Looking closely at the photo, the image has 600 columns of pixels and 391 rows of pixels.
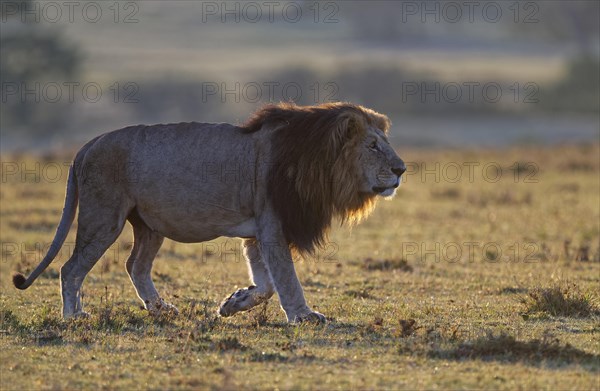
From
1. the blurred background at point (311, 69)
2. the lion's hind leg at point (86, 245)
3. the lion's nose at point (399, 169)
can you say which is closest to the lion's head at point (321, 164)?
the lion's nose at point (399, 169)

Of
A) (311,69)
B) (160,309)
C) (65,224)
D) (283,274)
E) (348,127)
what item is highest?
(348,127)

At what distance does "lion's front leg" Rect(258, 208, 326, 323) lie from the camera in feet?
32.0

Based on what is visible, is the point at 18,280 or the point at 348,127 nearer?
the point at 348,127

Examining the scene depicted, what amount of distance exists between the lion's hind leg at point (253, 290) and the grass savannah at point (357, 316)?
15 centimetres

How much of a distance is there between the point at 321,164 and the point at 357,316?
143 cm

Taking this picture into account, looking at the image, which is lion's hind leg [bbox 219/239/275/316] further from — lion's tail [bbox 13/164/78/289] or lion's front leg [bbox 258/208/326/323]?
lion's tail [bbox 13/164/78/289]

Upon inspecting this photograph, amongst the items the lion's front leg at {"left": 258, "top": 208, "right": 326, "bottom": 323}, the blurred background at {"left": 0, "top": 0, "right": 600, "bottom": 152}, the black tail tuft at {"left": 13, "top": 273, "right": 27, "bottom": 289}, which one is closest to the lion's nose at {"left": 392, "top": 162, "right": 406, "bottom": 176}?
the lion's front leg at {"left": 258, "top": 208, "right": 326, "bottom": 323}

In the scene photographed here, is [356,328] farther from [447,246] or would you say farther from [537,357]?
[447,246]

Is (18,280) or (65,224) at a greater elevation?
(65,224)

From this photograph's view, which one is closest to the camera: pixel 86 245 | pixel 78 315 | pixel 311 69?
pixel 78 315

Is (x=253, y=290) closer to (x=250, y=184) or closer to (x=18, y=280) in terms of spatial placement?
(x=250, y=184)

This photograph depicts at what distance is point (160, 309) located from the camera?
32.4 ft

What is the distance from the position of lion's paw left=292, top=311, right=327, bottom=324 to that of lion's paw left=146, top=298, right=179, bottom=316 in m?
1.08

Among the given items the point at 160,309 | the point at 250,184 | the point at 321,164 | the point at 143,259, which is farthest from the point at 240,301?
the point at 321,164
